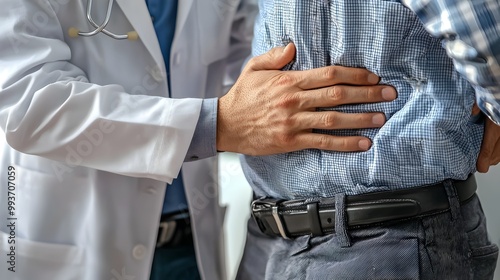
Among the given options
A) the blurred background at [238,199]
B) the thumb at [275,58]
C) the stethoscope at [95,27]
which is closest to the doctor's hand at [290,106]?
the thumb at [275,58]

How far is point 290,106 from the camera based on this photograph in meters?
1.02

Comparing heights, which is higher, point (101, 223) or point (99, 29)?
point (99, 29)

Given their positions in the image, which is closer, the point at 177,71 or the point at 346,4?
the point at 346,4

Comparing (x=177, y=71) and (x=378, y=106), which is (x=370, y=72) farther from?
(x=177, y=71)

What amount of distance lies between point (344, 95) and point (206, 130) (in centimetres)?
23

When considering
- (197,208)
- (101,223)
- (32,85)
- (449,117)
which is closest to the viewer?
(449,117)

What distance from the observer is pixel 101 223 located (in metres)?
1.18

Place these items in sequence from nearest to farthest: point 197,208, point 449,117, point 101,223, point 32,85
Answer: point 449,117, point 32,85, point 101,223, point 197,208

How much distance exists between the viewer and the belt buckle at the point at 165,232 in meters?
1.30

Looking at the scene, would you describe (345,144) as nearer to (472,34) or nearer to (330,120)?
(330,120)

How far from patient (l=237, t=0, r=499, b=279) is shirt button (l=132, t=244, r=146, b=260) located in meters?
0.30

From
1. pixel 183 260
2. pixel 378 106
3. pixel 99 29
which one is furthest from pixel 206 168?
pixel 378 106

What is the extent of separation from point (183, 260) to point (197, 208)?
0.13m

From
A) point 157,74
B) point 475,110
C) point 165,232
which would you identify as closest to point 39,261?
point 165,232
